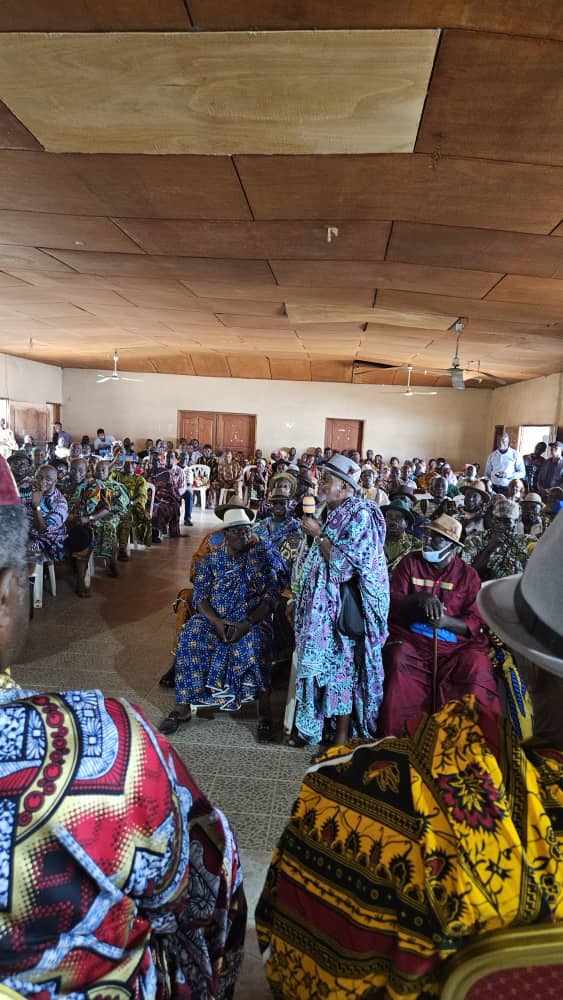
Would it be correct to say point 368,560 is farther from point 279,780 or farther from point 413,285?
point 413,285

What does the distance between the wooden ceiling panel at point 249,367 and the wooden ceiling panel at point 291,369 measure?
0.18m

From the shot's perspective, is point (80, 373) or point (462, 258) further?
point (80, 373)

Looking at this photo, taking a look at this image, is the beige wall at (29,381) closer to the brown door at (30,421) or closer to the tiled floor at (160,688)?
the brown door at (30,421)

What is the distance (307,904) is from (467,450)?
15.9 metres

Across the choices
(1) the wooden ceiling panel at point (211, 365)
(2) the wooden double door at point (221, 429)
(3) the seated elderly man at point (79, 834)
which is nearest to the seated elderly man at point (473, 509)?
(3) the seated elderly man at point (79, 834)

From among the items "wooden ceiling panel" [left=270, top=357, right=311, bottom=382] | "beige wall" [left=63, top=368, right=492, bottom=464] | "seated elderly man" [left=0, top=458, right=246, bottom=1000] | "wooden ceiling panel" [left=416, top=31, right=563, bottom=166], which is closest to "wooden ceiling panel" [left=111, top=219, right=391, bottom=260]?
"wooden ceiling panel" [left=416, top=31, right=563, bottom=166]

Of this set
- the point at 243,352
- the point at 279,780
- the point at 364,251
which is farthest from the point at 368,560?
the point at 243,352

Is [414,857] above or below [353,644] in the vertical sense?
above

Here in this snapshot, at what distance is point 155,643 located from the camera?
4672mm

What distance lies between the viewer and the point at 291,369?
14.9m

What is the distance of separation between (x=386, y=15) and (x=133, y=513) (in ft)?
21.7

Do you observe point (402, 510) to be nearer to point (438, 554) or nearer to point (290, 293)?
point (438, 554)

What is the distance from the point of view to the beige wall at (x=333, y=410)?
15.6 m

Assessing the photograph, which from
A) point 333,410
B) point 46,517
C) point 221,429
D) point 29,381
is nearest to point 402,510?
point 46,517
